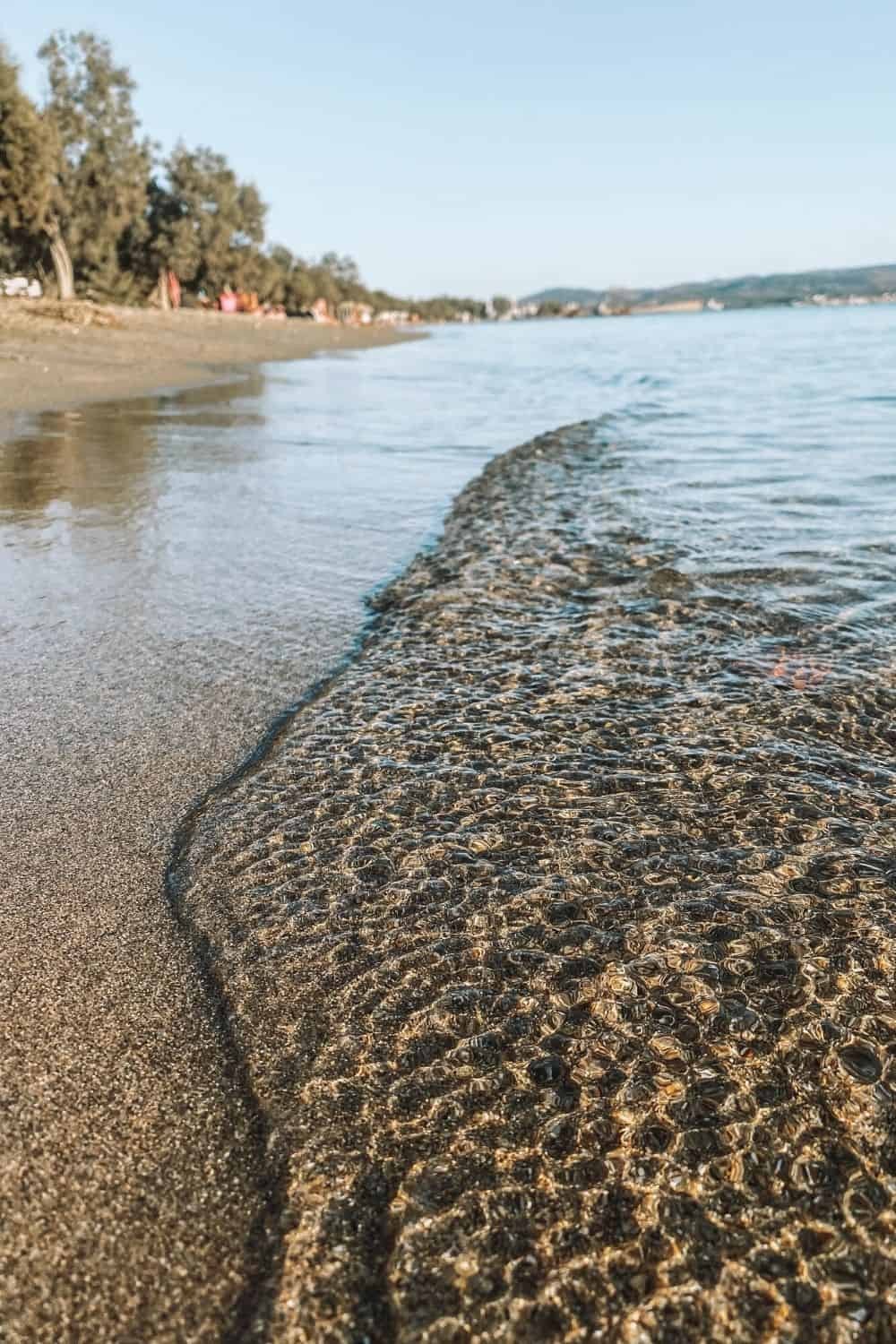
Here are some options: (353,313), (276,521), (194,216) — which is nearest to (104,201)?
(194,216)

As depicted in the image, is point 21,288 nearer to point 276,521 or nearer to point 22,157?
point 22,157

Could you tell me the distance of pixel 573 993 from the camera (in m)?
1.87

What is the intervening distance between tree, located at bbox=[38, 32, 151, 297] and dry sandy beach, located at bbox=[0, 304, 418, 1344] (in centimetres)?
3937

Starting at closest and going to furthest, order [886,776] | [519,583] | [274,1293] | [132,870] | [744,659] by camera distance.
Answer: [274,1293], [132,870], [886,776], [744,659], [519,583]

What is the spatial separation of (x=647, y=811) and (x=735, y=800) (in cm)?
29

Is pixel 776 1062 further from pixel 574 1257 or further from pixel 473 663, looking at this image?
pixel 473 663

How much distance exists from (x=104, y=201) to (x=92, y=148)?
2.16 meters

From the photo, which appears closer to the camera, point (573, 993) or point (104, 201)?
point (573, 993)

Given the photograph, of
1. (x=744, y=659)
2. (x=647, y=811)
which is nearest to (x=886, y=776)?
(x=647, y=811)

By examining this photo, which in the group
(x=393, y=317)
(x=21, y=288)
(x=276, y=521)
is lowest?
(x=276, y=521)

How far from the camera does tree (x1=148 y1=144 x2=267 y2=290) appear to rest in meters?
48.7

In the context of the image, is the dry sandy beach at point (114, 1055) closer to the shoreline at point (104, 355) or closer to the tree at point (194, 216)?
the shoreline at point (104, 355)

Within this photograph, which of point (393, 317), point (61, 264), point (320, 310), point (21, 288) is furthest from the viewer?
point (393, 317)

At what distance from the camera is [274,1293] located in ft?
4.17
